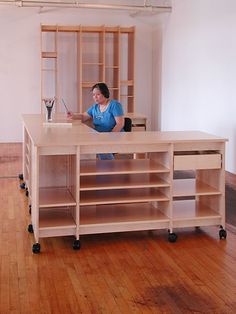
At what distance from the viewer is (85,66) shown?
10727 mm

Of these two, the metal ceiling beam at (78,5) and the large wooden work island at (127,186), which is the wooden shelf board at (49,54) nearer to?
the metal ceiling beam at (78,5)

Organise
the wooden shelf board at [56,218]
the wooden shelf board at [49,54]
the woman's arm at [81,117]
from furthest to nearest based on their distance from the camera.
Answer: the wooden shelf board at [49,54] < the woman's arm at [81,117] < the wooden shelf board at [56,218]

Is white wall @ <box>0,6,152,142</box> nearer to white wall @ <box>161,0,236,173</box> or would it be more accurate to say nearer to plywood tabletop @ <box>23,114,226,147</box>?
white wall @ <box>161,0,236,173</box>

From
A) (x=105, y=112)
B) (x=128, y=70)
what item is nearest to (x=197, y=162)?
(x=105, y=112)

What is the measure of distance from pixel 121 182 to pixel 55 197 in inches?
22.3

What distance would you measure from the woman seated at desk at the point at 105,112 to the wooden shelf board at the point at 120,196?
3.60ft

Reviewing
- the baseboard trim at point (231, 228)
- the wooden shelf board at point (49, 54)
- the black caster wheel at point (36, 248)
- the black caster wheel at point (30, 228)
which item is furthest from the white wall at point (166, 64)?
the black caster wheel at point (36, 248)

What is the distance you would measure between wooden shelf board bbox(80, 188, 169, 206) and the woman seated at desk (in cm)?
110

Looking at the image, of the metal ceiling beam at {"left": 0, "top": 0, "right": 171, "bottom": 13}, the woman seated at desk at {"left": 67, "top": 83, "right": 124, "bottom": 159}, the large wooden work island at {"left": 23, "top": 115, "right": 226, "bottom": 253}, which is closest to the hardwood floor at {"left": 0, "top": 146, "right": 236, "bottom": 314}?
the large wooden work island at {"left": 23, "top": 115, "right": 226, "bottom": 253}

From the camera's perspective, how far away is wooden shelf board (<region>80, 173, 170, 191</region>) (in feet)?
13.8

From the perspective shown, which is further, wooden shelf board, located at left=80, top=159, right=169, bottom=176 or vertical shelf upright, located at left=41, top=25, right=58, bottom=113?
vertical shelf upright, located at left=41, top=25, right=58, bottom=113

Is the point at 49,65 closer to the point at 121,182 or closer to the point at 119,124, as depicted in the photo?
the point at 119,124

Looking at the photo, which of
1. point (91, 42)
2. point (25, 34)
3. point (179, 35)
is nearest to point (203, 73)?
point (179, 35)

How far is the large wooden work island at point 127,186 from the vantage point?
13.5ft
